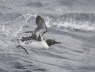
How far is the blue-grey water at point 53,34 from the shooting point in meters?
9.09

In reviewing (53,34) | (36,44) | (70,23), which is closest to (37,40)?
(36,44)

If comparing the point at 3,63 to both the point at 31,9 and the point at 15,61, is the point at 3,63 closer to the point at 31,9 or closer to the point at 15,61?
the point at 15,61

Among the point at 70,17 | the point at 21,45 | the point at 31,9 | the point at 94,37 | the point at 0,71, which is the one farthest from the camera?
the point at 31,9

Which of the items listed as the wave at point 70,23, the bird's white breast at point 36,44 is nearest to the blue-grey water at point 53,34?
the wave at point 70,23

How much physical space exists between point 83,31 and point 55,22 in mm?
1654

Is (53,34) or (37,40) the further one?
(53,34)

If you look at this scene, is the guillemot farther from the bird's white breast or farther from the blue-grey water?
the blue-grey water

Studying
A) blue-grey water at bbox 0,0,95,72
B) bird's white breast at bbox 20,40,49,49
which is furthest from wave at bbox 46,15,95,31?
bird's white breast at bbox 20,40,49,49

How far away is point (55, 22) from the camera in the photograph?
44.5 ft

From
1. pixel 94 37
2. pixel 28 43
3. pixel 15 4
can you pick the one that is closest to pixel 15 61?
pixel 28 43

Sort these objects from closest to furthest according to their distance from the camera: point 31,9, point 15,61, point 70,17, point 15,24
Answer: point 15,61, point 15,24, point 70,17, point 31,9

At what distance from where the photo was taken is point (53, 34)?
12.0 m

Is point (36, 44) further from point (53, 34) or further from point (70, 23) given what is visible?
point (70, 23)

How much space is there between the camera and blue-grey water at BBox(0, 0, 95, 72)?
358 inches
